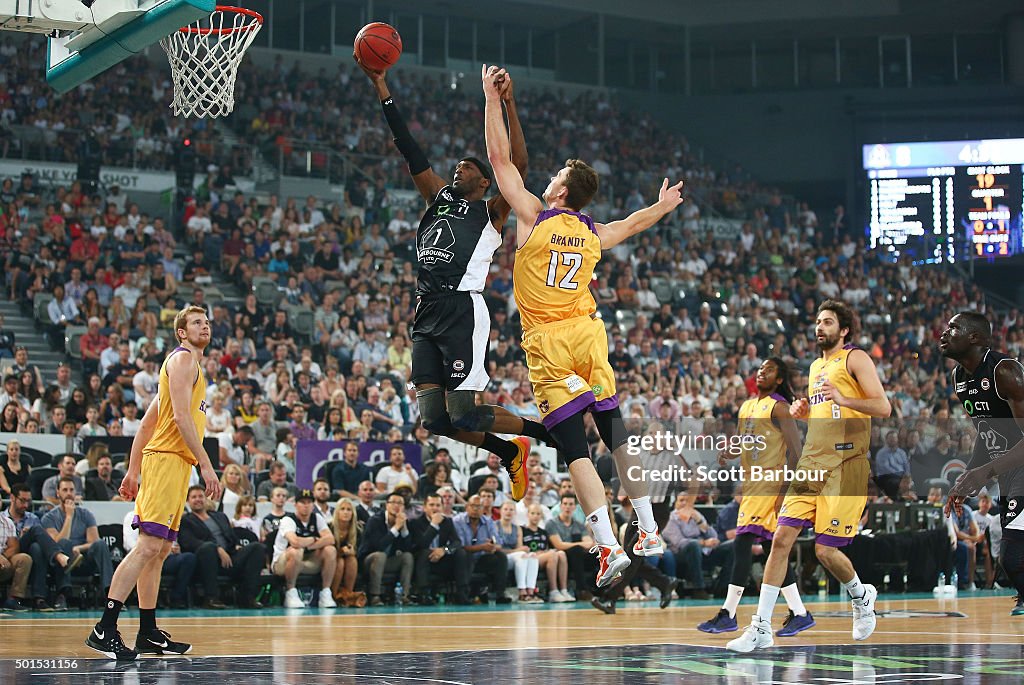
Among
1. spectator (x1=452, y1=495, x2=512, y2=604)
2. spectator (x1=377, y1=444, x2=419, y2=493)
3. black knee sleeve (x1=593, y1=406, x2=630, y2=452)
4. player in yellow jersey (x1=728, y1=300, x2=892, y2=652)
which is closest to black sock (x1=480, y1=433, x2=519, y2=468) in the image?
black knee sleeve (x1=593, y1=406, x2=630, y2=452)

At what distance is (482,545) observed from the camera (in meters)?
13.1

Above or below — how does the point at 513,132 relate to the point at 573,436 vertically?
above

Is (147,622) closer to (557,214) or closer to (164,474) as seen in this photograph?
(164,474)

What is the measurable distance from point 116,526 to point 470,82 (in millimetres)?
19277

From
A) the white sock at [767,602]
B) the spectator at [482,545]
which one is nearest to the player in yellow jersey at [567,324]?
the white sock at [767,602]

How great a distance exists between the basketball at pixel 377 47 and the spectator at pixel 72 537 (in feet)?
21.4

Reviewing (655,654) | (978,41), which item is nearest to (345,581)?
(655,654)

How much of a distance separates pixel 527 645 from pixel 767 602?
1608 mm

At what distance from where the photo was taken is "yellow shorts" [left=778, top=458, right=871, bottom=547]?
330 inches

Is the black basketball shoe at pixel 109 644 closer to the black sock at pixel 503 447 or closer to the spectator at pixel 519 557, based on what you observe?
the black sock at pixel 503 447

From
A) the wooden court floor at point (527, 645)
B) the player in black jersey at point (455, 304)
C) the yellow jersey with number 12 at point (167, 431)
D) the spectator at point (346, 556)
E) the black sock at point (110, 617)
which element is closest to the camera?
the wooden court floor at point (527, 645)

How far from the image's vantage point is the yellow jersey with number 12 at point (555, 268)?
667 cm

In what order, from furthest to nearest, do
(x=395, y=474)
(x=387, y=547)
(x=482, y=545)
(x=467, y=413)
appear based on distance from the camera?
(x=395, y=474) < (x=482, y=545) < (x=387, y=547) < (x=467, y=413)

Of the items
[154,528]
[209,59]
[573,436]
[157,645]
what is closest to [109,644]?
[157,645]
